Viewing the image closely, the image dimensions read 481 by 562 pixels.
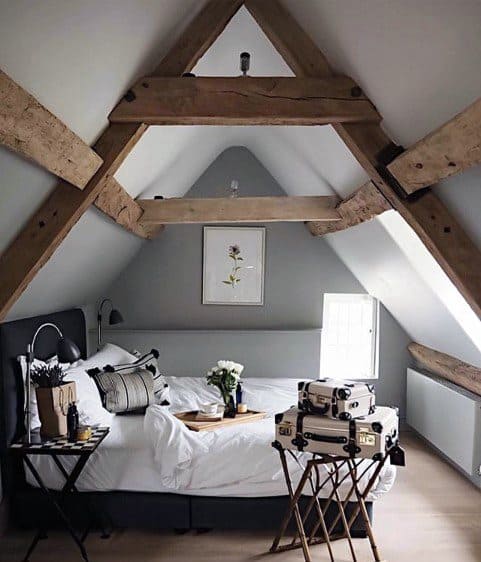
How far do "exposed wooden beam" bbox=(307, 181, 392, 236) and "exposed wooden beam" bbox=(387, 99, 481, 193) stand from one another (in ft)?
2.40

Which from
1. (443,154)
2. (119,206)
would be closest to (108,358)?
(119,206)

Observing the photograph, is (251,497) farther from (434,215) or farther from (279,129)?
(279,129)

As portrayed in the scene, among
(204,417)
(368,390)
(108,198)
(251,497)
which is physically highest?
(108,198)

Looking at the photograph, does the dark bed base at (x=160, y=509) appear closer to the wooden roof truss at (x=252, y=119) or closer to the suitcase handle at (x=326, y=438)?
the suitcase handle at (x=326, y=438)

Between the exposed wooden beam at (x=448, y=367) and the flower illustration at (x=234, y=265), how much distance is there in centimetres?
192

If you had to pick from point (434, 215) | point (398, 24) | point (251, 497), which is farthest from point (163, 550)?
point (398, 24)

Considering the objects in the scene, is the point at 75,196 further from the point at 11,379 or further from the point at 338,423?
the point at 338,423

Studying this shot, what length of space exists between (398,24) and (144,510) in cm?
302

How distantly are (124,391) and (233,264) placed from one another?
7.81ft

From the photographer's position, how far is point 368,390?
357 cm

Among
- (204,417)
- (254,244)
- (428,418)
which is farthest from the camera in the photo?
(254,244)

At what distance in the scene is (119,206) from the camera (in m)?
4.23

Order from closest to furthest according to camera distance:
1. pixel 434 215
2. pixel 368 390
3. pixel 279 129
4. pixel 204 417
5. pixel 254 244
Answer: pixel 434 215, pixel 368 390, pixel 204 417, pixel 279 129, pixel 254 244

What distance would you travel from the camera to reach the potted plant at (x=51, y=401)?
3670mm
